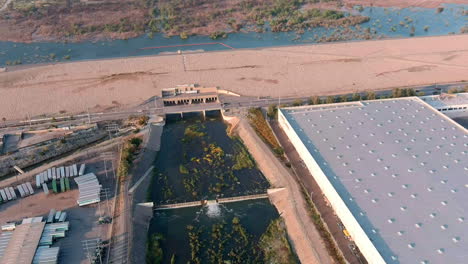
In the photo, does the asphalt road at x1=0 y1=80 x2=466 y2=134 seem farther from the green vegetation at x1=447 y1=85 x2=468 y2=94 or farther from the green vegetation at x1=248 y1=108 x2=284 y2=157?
the green vegetation at x1=248 y1=108 x2=284 y2=157

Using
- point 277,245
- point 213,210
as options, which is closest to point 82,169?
point 213,210

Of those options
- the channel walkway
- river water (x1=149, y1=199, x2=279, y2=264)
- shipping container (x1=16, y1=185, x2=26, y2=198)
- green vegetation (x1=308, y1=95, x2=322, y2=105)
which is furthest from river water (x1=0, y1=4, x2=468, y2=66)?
river water (x1=149, y1=199, x2=279, y2=264)

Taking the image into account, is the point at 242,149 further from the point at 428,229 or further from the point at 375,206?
the point at 428,229

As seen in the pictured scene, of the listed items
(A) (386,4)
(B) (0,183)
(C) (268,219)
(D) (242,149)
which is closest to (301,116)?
(D) (242,149)

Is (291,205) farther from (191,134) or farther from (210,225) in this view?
(191,134)

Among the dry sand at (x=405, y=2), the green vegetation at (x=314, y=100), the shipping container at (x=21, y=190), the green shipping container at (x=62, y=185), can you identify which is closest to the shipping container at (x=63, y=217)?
the green shipping container at (x=62, y=185)

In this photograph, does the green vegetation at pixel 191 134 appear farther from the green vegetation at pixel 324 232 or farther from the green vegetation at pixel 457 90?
the green vegetation at pixel 457 90
